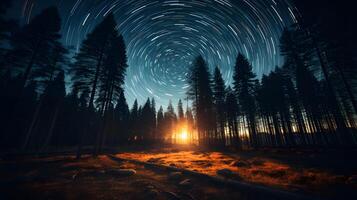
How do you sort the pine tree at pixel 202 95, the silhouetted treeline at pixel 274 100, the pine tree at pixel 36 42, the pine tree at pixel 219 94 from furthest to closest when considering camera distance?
the pine tree at pixel 219 94, the pine tree at pixel 202 95, the silhouetted treeline at pixel 274 100, the pine tree at pixel 36 42

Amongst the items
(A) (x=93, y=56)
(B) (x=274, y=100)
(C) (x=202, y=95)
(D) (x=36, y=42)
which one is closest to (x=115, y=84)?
(A) (x=93, y=56)

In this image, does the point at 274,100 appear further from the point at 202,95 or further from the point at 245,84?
the point at 202,95

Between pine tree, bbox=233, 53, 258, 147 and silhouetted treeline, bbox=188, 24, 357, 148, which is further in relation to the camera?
pine tree, bbox=233, 53, 258, 147

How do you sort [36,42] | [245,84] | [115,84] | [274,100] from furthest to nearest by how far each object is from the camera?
[274,100]
[245,84]
[115,84]
[36,42]

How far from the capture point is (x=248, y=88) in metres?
27.6

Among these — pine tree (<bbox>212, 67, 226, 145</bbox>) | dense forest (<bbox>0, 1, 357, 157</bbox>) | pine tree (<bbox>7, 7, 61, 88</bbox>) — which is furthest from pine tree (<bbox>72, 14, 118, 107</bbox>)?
pine tree (<bbox>212, 67, 226, 145</bbox>)

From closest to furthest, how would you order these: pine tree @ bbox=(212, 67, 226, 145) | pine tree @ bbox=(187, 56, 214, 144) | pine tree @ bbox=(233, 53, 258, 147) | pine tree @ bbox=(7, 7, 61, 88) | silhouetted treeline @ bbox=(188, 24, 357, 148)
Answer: pine tree @ bbox=(7, 7, 61, 88)
silhouetted treeline @ bbox=(188, 24, 357, 148)
pine tree @ bbox=(233, 53, 258, 147)
pine tree @ bbox=(187, 56, 214, 144)
pine tree @ bbox=(212, 67, 226, 145)

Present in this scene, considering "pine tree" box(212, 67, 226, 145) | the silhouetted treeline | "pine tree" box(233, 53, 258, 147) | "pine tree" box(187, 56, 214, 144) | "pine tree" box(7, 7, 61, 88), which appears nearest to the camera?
"pine tree" box(7, 7, 61, 88)

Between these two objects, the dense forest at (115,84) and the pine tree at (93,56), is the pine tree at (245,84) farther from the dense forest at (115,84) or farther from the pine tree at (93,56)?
the pine tree at (93,56)

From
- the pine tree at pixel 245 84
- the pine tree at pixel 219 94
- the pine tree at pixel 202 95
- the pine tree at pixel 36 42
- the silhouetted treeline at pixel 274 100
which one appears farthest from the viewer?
the pine tree at pixel 219 94

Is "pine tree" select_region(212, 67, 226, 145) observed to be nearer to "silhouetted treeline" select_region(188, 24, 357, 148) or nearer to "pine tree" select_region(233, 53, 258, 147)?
"silhouetted treeline" select_region(188, 24, 357, 148)

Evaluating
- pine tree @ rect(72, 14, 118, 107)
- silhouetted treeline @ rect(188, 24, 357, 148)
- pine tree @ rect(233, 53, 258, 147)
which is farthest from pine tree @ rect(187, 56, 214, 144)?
pine tree @ rect(72, 14, 118, 107)

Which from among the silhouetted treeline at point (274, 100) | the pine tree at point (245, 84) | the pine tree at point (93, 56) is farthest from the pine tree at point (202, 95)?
the pine tree at point (93, 56)

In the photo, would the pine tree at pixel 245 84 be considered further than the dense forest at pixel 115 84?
Yes
